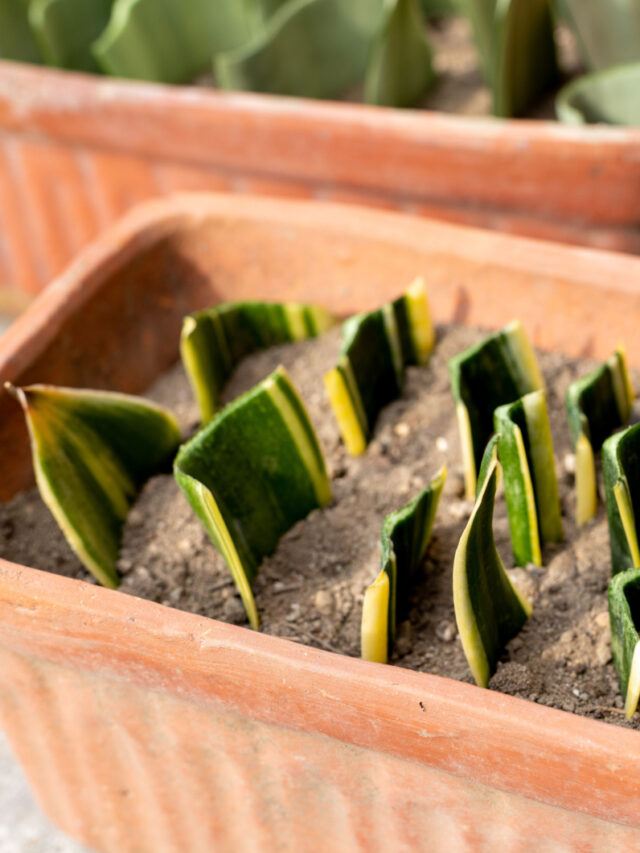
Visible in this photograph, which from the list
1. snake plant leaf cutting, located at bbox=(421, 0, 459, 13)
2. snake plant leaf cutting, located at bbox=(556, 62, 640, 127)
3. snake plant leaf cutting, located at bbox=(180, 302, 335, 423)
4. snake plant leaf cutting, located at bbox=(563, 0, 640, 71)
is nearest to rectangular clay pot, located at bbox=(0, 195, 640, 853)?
snake plant leaf cutting, located at bbox=(180, 302, 335, 423)

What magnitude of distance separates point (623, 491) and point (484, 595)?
0.29ft

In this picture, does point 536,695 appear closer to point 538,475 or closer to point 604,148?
point 538,475

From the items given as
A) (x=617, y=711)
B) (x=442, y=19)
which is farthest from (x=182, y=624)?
(x=442, y=19)

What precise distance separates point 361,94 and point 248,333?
1.47ft

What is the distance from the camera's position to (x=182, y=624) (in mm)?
536

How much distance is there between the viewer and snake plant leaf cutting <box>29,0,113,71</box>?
107cm

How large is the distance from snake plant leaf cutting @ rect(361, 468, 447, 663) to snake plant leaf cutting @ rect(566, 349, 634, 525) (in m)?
0.09

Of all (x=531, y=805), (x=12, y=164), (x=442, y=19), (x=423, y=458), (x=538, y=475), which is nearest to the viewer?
(x=531, y=805)

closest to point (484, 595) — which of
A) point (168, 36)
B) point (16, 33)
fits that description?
point (168, 36)

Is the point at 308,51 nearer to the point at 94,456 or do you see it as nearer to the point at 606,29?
the point at 606,29

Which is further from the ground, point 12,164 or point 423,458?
point 12,164

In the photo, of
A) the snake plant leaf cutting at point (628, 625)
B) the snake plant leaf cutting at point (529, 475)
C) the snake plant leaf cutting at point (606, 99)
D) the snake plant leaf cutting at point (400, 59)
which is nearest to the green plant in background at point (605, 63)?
the snake plant leaf cutting at point (606, 99)

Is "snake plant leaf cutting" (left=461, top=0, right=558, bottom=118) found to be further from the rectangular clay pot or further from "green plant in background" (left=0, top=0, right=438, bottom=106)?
the rectangular clay pot

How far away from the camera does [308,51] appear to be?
1.05 metres
